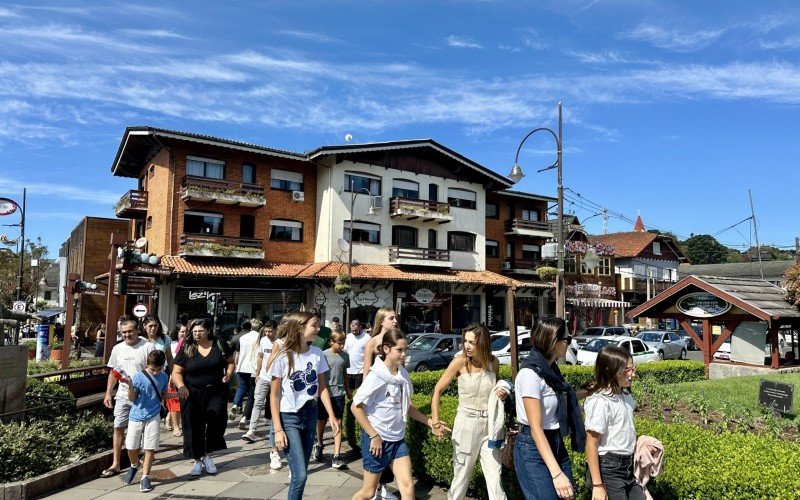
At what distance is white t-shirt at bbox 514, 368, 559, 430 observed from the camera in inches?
143

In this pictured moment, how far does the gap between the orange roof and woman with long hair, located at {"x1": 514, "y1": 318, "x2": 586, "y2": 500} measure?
47124mm

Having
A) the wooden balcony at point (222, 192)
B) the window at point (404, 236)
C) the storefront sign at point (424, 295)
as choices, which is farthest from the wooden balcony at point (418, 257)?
the wooden balcony at point (222, 192)

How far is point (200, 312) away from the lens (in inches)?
1045

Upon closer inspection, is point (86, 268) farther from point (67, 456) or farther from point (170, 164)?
point (67, 456)

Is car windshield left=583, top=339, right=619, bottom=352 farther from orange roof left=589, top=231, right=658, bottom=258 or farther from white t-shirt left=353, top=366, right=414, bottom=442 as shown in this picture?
orange roof left=589, top=231, right=658, bottom=258

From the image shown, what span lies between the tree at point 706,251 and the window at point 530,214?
181ft

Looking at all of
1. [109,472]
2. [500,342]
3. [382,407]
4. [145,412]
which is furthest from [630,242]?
[382,407]

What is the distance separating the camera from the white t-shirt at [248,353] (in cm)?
1016

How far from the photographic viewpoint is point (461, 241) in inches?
1363

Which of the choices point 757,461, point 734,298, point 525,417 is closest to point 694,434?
point 757,461

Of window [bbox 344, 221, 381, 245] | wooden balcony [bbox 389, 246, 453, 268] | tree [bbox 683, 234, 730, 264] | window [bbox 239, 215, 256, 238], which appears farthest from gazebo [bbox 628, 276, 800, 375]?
tree [bbox 683, 234, 730, 264]

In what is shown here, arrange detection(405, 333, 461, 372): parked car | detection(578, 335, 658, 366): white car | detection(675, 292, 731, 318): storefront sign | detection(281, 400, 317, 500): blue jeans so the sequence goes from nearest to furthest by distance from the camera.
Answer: detection(281, 400, 317, 500): blue jeans, detection(675, 292, 731, 318): storefront sign, detection(405, 333, 461, 372): parked car, detection(578, 335, 658, 366): white car

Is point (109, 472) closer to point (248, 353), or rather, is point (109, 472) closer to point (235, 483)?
point (235, 483)

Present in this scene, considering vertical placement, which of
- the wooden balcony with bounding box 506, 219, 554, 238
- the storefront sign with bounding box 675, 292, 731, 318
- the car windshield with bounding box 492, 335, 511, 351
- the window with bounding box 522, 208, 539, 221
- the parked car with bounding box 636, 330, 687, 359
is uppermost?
the window with bounding box 522, 208, 539, 221
